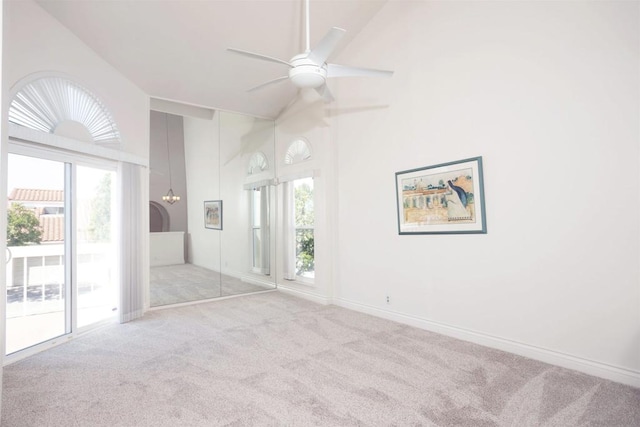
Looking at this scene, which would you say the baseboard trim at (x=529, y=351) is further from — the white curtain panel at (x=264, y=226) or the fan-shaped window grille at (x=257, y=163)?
the fan-shaped window grille at (x=257, y=163)

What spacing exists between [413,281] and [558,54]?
9.21 ft

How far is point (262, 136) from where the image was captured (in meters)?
6.80

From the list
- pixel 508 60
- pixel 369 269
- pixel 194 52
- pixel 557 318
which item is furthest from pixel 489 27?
pixel 194 52

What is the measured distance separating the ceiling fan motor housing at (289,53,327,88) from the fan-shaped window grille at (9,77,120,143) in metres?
2.71

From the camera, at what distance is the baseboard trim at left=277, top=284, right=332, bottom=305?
563 centimetres

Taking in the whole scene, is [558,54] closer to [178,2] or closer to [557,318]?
[557,318]

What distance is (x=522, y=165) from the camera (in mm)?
3373

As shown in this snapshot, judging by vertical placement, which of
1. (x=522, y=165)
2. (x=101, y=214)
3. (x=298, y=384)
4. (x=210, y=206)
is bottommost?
(x=298, y=384)

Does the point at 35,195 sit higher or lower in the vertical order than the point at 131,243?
higher

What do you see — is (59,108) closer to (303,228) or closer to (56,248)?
(56,248)

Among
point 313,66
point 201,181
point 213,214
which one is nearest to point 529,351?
point 313,66

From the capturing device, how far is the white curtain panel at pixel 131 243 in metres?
4.74

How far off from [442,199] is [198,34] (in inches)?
149

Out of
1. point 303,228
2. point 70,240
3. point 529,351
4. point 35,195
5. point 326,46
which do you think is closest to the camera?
point 326,46
